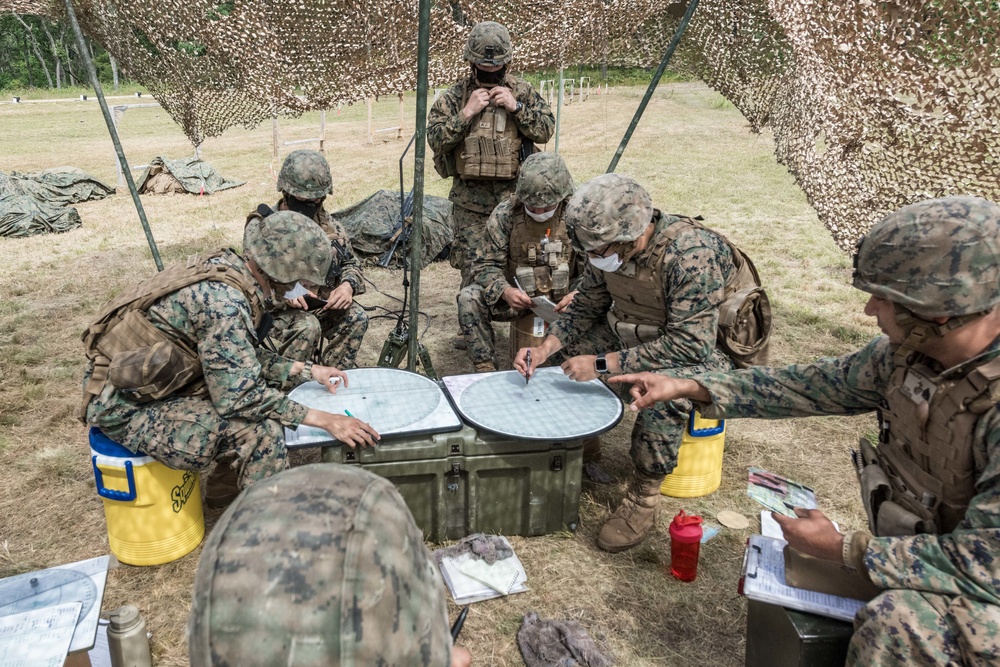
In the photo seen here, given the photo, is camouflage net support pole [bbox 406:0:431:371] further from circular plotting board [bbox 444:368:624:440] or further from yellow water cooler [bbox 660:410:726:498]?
yellow water cooler [bbox 660:410:726:498]

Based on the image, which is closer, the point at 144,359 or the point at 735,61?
the point at 144,359

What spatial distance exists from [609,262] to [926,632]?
2.10 meters

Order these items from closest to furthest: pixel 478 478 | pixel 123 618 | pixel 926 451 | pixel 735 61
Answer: pixel 926 451 → pixel 123 618 → pixel 478 478 → pixel 735 61

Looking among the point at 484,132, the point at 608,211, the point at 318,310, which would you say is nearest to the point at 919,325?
the point at 608,211

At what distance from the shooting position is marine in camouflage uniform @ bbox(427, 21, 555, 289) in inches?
205

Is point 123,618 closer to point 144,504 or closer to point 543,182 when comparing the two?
point 144,504

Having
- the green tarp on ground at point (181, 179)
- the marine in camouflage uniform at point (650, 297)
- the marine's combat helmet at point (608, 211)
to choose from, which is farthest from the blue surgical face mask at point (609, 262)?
the green tarp on ground at point (181, 179)

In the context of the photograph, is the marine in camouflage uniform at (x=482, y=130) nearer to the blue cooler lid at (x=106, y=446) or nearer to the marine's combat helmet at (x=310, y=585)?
the blue cooler lid at (x=106, y=446)

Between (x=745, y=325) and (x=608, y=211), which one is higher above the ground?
(x=608, y=211)

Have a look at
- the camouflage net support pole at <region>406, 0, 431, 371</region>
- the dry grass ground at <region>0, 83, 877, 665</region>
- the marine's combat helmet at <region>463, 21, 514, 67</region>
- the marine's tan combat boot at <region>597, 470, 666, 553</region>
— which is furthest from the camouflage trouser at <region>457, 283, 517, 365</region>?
the marine's tan combat boot at <region>597, 470, 666, 553</region>

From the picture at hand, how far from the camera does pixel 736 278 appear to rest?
154 inches

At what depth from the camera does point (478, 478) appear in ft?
11.3

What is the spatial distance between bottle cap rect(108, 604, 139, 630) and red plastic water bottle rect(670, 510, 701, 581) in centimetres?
225

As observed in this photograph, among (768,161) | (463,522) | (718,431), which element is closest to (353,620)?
(463,522)
